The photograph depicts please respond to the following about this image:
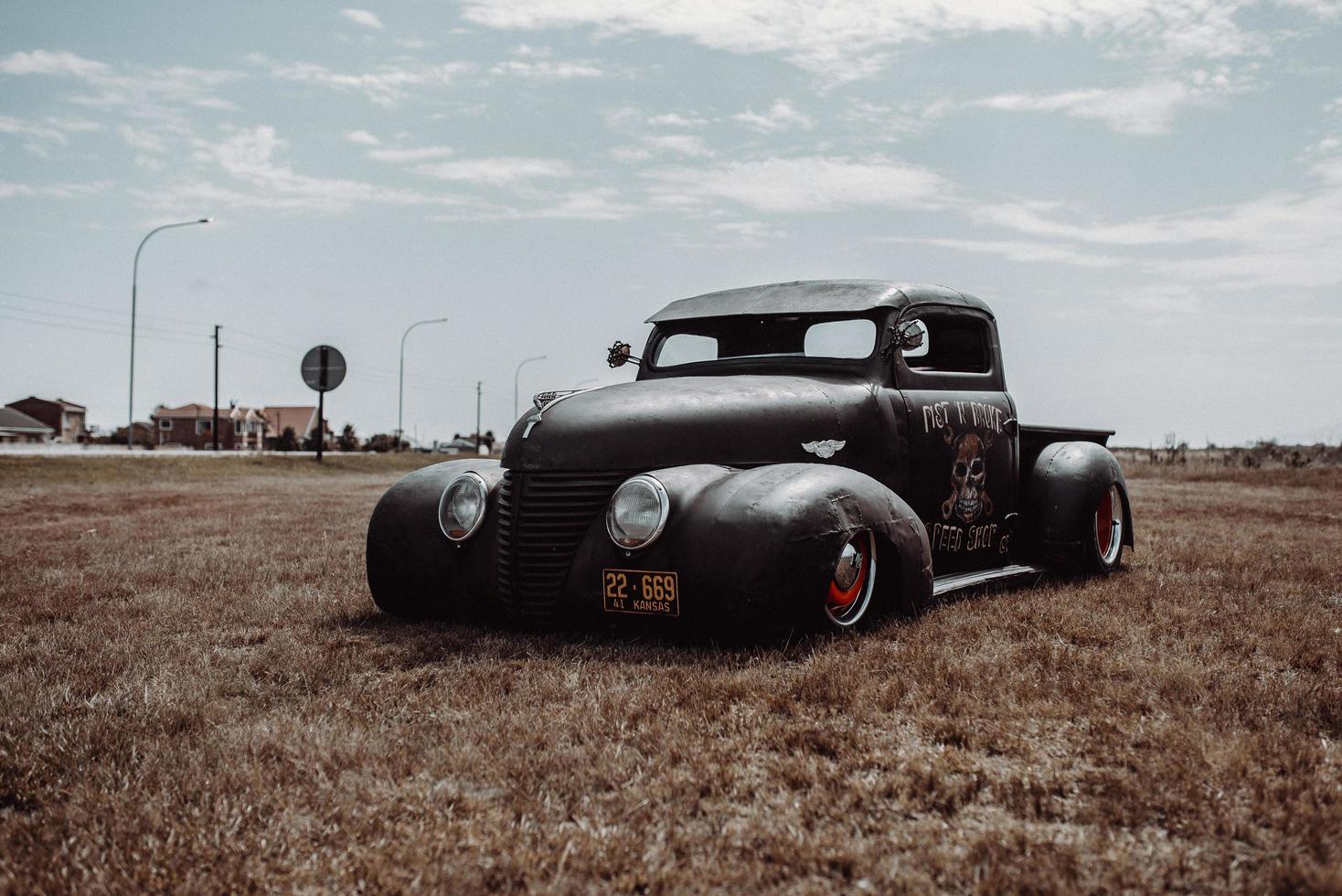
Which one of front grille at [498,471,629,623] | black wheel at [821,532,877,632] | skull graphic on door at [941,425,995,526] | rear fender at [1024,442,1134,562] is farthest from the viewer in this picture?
rear fender at [1024,442,1134,562]

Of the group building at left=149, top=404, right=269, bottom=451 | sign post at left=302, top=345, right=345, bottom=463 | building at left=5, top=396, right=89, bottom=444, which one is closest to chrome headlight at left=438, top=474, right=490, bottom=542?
sign post at left=302, top=345, right=345, bottom=463

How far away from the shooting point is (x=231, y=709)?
161 inches

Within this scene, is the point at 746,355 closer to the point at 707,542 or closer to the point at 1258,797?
the point at 707,542

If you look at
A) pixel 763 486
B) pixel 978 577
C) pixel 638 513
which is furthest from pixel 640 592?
pixel 978 577

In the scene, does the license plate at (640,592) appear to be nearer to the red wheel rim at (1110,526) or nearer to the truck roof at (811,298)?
the truck roof at (811,298)

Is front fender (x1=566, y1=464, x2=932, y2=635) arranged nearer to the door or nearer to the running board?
the running board

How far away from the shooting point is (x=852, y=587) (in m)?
5.13

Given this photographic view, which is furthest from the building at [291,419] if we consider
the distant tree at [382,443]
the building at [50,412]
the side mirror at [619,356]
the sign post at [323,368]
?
the side mirror at [619,356]

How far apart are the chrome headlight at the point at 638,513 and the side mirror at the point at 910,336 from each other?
204 cm

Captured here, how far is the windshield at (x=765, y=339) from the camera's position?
629cm


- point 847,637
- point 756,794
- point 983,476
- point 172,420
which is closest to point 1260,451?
point 983,476

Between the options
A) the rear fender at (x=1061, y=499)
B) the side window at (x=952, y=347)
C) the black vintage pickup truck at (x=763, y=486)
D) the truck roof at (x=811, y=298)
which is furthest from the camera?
the rear fender at (x=1061, y=499)

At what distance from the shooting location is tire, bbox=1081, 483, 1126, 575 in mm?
7406

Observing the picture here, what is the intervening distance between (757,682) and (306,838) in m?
1.86
